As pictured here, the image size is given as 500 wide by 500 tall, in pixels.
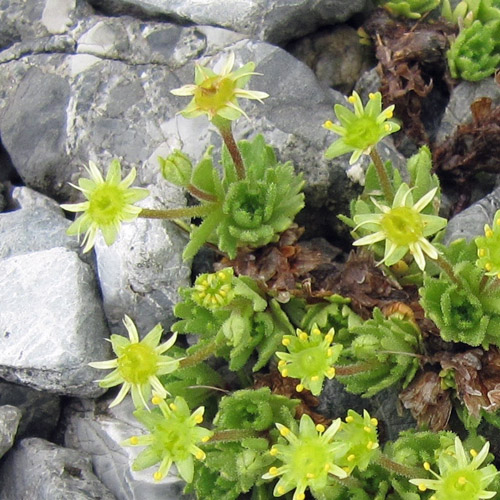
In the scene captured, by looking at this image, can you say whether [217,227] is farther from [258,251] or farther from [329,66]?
[329,66]

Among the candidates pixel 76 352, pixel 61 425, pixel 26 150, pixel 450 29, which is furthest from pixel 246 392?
pixel 450 29

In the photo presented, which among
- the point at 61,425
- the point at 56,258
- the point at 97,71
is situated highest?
the point at 97,71

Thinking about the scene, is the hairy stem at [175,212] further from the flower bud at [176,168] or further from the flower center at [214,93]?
the flower center at [214,93]

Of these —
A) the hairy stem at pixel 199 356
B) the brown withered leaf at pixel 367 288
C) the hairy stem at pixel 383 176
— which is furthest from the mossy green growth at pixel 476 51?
the hairy stem at pixel 199 356

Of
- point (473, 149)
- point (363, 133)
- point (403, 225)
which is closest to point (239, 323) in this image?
point (403, 225)

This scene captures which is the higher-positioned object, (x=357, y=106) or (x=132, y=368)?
(x=357, y=106)

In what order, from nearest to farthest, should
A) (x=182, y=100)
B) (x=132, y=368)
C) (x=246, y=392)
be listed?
(x=132, y=368), (x=246, y=392), (x=182, y=100)
